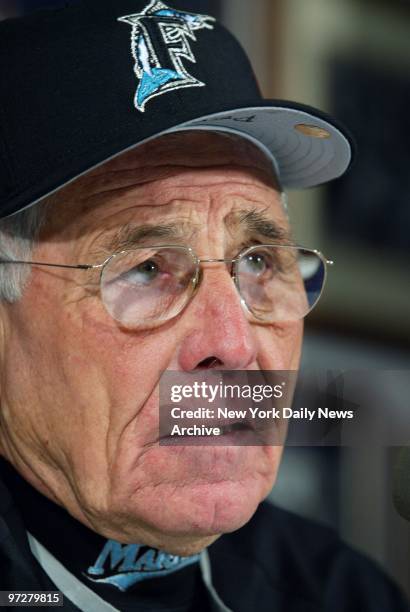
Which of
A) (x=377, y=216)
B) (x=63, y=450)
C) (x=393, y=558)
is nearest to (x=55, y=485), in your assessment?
(x=63, y=450)

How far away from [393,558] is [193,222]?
1.33 meters

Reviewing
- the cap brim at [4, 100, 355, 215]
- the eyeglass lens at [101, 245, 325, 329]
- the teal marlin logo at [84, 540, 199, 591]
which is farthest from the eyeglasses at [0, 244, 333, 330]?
the teal marlin logo at [84, 540, 199, 591]

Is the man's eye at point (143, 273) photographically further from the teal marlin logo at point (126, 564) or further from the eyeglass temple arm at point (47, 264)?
the teal marlin logo at point (126, 564)

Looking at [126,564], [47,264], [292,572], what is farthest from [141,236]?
[292,572]

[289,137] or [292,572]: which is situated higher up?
[289,137]

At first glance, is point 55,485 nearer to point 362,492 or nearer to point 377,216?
point 362,492

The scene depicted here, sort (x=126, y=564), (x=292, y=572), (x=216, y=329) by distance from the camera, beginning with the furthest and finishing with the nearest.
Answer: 1. (x=292, y=572)
2. (x=126, y=564)
3. (x=216, y=329)

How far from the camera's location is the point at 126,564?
1486 mm

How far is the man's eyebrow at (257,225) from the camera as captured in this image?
1.46 metres

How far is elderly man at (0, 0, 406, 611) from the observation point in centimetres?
136

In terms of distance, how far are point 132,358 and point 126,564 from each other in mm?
335

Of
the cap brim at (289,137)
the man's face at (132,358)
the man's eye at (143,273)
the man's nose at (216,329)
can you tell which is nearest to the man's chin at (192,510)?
the man's face at (132,358)

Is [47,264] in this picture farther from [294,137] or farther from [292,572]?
[292,572]

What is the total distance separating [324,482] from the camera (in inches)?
106
